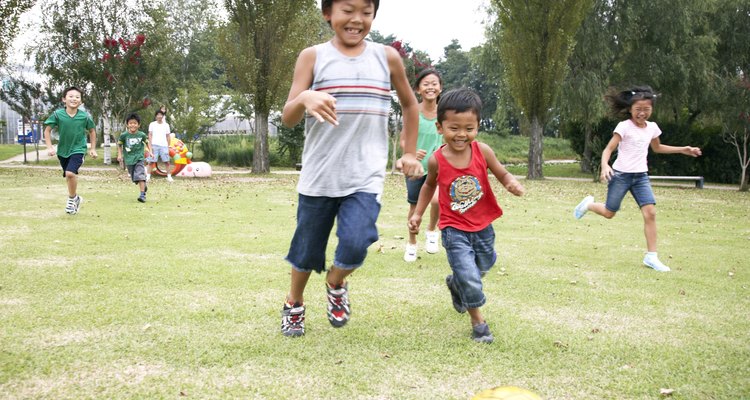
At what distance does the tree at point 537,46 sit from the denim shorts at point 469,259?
68.0 feet

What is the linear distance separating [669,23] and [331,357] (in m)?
26.8

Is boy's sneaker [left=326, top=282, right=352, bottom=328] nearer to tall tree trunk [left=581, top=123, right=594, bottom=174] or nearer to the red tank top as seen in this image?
the red tank top

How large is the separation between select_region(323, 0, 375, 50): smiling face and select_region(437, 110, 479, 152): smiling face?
818 mm

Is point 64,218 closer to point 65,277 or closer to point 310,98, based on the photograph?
point 65,277

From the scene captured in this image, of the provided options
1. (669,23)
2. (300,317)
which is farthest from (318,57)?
(669,23)

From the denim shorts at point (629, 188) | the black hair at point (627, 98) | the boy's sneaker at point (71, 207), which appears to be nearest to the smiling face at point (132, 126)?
the boy's sneaker at point (71, 207)

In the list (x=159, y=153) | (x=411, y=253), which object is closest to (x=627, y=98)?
(x=411, y=253)

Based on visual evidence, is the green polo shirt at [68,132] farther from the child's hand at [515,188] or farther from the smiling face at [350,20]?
Answer: the child's hand at [515,188]

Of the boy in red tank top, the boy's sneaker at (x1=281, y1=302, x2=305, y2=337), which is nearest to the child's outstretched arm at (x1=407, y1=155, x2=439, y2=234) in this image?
the boy in red tank top

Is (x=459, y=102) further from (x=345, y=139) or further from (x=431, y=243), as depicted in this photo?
(x=431, y=243)

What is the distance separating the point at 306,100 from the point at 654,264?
193 inches

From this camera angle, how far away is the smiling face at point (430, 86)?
6820 millimetres

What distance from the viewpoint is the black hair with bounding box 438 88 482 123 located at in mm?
4152

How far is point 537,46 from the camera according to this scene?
23828mm
